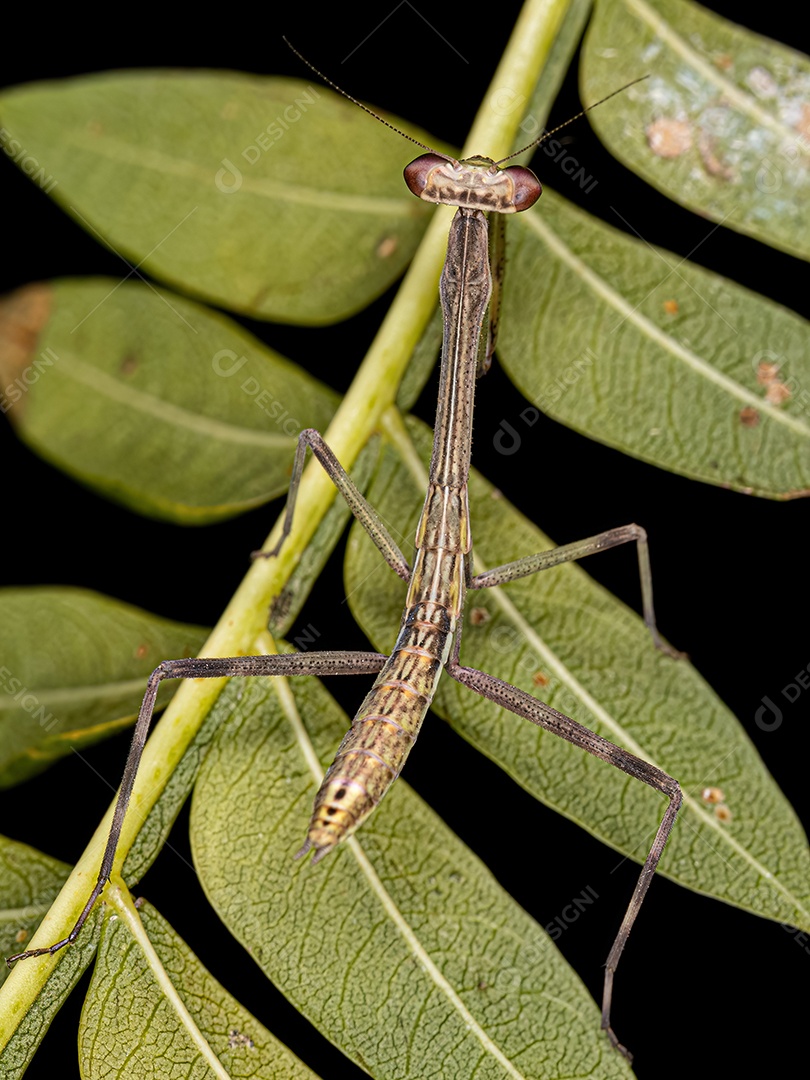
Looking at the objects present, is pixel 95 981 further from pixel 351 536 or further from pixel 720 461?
pixel 720 461

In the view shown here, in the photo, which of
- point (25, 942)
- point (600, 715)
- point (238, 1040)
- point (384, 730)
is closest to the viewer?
point (238, 1040)

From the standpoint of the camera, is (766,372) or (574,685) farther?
(766,372)

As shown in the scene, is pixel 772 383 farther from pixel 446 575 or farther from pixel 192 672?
pixel 192 672

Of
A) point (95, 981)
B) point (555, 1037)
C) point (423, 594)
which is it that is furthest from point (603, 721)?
point (95, 981)

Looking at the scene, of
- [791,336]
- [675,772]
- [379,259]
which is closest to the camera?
[675,772]

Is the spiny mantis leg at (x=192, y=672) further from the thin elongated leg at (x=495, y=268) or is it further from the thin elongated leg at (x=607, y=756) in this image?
the thin elongated leg at (x=495, y=268)

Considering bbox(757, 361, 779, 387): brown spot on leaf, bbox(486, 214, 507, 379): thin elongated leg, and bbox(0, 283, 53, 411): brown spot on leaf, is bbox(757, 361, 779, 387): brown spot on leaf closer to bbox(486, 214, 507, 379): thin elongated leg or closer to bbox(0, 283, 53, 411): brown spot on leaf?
bbox(486, 214, 507, 379): thin elongated leg

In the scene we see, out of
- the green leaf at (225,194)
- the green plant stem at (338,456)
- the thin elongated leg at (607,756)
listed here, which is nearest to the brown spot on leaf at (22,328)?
the green leaf at (225,194)

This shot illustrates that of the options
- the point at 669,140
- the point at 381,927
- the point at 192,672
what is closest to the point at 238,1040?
the point at 381,927
